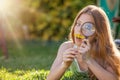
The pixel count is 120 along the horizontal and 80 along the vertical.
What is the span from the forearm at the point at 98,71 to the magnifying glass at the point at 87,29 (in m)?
0.25

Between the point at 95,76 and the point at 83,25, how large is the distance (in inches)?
20.8

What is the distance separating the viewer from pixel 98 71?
14.6 ft

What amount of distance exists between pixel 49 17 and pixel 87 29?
7494 millimetres

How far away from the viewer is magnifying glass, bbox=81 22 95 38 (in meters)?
4.47

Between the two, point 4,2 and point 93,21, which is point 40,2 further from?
point 93,21

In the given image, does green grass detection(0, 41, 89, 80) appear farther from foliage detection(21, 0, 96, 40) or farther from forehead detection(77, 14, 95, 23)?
foliage detection(21, 0, 96, 40)

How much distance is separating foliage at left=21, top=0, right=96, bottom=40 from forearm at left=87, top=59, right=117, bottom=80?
7181mm

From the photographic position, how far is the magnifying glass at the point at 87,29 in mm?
4473

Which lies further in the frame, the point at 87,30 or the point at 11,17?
the point at 11,17

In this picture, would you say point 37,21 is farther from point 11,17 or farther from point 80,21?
point 80,21

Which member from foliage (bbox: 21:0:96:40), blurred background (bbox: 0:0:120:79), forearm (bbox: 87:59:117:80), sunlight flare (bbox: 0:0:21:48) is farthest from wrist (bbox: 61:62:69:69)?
foliage (bbox: 21:0:96:40)

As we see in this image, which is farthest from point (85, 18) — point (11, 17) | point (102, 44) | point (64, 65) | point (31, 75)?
point (11, 17)

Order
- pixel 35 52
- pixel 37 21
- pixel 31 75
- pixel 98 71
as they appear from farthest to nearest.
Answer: pixel 37 21
pixel 35 52
pixel 31 75
pixel 98 71

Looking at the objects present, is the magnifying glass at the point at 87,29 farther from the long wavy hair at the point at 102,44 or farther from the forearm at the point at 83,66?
the forearm at the point at 83,66
